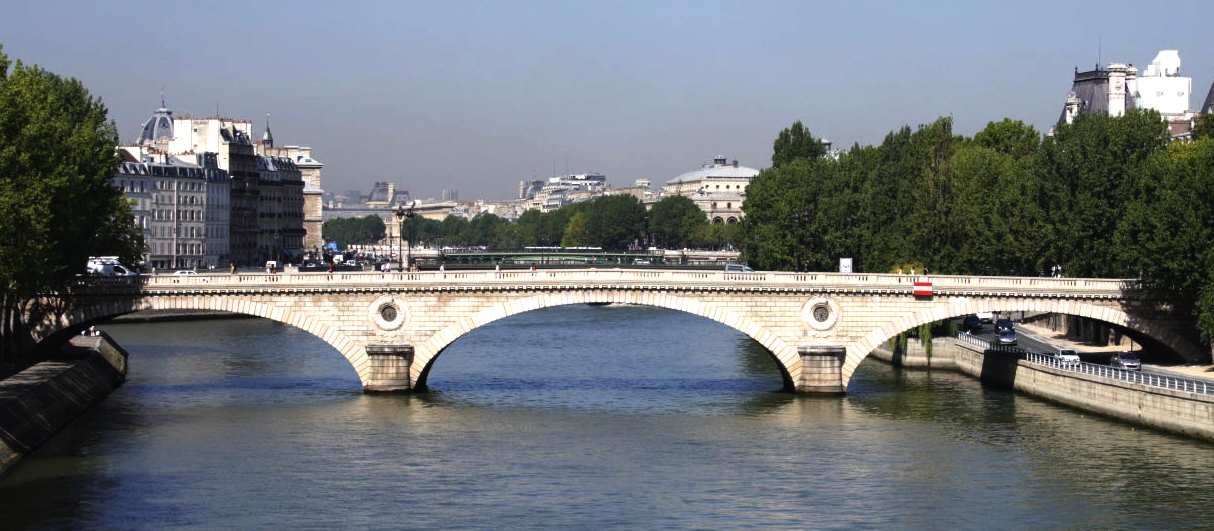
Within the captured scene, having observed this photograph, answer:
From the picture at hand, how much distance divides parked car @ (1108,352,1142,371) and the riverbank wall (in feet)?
111

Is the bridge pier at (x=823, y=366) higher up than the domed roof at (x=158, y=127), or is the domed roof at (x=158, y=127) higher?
the domed roof at (x=158, y=127)

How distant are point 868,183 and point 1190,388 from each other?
1671 inches

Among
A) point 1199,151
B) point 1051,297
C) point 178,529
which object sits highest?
point 1199,151

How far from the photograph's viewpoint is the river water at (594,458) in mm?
44188

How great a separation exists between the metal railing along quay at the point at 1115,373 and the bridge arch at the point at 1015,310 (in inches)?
70.6

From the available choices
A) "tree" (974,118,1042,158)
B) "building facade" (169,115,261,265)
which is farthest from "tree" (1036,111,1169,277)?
"building facade" (169,115,261,265)

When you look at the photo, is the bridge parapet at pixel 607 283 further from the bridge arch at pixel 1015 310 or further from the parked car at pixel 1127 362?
the parked car at pixel 1127 362

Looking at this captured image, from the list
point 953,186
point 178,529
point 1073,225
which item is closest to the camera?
point 178,529

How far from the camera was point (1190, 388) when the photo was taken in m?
55.5

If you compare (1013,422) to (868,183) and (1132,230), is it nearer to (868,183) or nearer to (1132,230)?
(1132,230)

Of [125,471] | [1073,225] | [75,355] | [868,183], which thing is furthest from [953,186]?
[125,471]

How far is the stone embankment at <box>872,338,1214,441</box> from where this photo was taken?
174 ft

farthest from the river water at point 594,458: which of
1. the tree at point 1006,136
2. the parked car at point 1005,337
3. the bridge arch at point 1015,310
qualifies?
the tree at point 1006,136

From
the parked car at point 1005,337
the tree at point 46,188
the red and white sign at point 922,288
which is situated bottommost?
the parked car at point 1005,337
